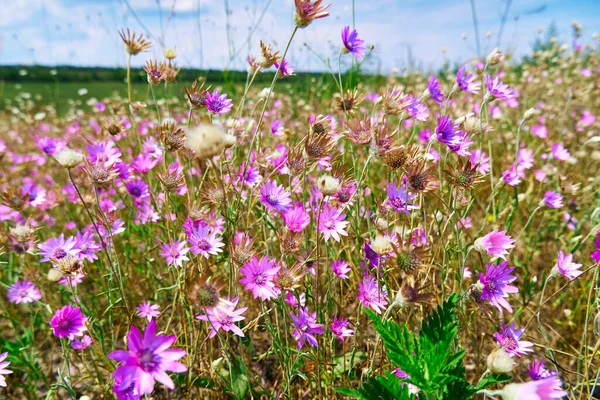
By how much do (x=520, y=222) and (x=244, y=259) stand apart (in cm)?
183

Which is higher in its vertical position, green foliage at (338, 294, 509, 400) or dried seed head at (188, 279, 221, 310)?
dried seed head at (188, 279, 221, 310)

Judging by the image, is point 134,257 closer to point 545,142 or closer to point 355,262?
point 355,262

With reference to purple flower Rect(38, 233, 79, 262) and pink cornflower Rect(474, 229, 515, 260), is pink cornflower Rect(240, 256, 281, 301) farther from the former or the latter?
purple flower Rect(38, 233, 79, 262)

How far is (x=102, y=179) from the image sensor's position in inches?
42.7

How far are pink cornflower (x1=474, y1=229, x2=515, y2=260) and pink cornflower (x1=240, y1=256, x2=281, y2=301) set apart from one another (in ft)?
1.64

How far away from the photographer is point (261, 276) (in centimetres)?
98

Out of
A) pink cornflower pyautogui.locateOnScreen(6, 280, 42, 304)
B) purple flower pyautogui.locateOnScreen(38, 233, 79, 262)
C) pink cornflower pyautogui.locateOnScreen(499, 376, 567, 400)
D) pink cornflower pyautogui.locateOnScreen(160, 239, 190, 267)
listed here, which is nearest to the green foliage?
pink cornflower pyautogui.locateOnScreen(499, 376, 567, 400)

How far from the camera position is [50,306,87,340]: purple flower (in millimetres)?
1062

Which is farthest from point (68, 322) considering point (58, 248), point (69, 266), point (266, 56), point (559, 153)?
point (559, 153)

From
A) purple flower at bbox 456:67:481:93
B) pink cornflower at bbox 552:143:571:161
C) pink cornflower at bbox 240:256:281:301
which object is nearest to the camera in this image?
pink cornflower at bbox 240:256:281:301

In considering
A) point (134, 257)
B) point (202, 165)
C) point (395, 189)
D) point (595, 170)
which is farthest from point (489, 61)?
point (595, 170)

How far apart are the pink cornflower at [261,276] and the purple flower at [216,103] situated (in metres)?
0.56

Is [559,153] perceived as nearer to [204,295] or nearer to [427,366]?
[427,366]

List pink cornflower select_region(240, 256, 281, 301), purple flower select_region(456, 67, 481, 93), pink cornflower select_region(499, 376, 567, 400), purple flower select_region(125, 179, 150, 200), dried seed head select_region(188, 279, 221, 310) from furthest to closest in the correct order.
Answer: purple flower select_region(125, 179, 150, 200)
purple flower select_region(456, 67, 481, 93)
pink cornflower select_region(240, 256, 281, 301)
dried seed head select_region(188, 279, 221, 310)
pink cornflower select_region(499, 376, 567, 400)
